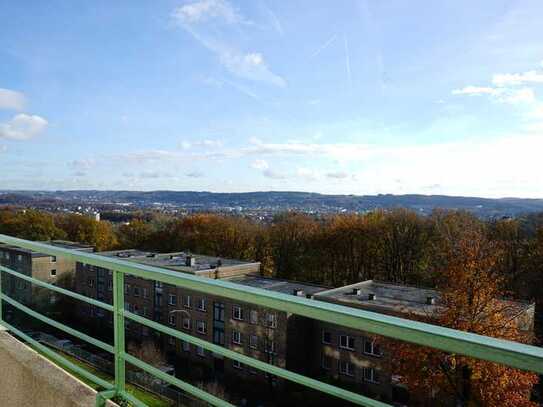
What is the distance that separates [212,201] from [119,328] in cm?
15390

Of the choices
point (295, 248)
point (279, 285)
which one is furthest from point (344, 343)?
point (295, 248)

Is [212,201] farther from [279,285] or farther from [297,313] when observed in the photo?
[297,313]

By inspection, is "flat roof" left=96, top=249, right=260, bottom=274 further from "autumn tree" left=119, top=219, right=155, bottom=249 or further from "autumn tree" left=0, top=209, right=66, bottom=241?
"autumn tree" left=0, top=209, right=66, bottom=241

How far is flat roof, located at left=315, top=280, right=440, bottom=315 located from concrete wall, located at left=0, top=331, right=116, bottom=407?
662 inches

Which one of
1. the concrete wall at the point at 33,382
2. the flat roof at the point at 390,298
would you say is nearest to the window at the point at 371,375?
the flat roof at the point at 390,298

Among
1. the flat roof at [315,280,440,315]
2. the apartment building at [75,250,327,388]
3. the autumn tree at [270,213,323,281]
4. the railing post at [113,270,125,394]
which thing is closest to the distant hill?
the autumn tree at [270,213,323,281]

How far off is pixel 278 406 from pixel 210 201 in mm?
137816

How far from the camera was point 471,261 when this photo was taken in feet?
53.2

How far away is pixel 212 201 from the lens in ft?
509

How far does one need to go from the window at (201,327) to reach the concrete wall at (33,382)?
2256cm

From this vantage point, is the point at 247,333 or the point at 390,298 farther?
the point at 247,333

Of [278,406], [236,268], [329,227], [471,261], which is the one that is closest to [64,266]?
[236,268]

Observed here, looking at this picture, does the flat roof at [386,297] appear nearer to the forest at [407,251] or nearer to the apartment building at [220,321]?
the forest at [407,251]

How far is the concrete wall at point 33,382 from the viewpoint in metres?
2.70
